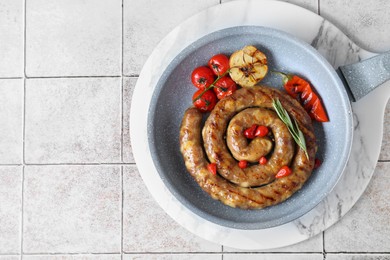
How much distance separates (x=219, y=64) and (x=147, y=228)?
26.4 inches

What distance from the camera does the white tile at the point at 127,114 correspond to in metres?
2.04

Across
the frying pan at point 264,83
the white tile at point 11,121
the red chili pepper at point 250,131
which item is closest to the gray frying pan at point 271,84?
the frying pan at point 264,83

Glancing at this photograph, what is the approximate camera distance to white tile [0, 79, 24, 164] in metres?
2.09

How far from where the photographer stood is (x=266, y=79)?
1952mm

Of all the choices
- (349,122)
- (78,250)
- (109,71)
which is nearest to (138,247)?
(78,250)

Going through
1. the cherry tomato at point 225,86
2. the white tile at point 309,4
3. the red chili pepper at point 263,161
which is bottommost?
the red chili pepper at point 263,161

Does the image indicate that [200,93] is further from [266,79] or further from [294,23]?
[294,23]

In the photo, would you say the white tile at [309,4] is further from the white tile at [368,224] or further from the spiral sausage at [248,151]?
the white tile at [368,224]

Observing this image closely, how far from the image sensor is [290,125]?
5.92ft

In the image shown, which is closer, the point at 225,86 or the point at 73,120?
the point at 225,86

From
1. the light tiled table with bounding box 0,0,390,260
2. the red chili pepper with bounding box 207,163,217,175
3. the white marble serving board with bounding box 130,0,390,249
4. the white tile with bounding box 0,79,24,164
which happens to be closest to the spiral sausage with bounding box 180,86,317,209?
the red chili pepper with bounding box 207,163,217,175

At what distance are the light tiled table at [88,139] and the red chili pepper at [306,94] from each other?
0.95 ft

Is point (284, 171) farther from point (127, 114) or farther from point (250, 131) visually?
point (127, 114)

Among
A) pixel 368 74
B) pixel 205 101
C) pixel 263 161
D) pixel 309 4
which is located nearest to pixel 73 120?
pixel 205 101
